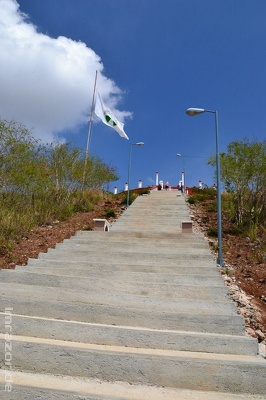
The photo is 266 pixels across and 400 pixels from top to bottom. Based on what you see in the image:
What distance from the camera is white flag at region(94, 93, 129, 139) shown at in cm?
Answer: 1806

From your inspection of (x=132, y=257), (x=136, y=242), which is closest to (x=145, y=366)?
(x=132, y=257)

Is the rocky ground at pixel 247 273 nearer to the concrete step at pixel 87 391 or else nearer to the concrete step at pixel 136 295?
the concrete step at pixel 136 295

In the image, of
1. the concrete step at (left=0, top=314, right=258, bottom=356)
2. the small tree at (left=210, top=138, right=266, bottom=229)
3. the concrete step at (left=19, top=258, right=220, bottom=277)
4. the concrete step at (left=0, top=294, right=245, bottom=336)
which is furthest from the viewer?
the small tree at (left=210, top=138, right=266, bottom=229)

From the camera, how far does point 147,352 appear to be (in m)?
3.08

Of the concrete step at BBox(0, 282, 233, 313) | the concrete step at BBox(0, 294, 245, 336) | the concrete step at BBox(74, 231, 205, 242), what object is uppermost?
the concrete step at BBox(74, 231, 205, 242)

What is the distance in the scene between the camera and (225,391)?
2.75 m

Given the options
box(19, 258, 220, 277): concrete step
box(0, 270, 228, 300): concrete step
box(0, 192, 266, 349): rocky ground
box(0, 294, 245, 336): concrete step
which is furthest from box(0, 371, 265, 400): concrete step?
box(19, 258, 220, 277): concrete step

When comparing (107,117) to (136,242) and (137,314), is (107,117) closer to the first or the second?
(136,242)

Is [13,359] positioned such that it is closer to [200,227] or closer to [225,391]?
[225,391]

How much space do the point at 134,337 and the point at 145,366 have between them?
0.45m

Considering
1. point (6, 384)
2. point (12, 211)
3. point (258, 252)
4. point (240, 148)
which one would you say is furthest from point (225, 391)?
point (240, 148)

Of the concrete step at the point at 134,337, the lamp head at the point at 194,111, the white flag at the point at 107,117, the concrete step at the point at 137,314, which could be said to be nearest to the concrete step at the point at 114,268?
the concrete step at the point at 137,314

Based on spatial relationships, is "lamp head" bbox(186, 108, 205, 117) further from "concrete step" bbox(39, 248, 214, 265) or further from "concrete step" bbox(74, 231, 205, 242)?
"concrete step" bbox(39, 248, 214, 265)

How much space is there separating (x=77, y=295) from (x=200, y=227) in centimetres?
687
